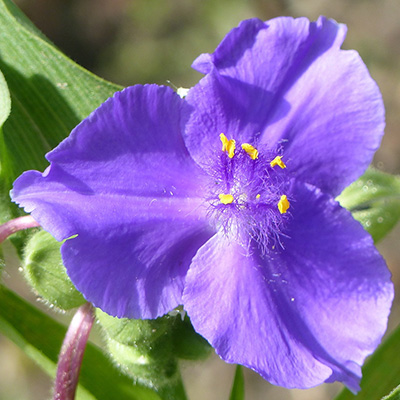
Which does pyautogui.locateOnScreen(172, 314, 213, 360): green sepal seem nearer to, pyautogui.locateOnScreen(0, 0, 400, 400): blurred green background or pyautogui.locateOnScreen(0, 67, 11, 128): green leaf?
pyautogui.locateOnScreen(0, 67, 11, 128): green leaf

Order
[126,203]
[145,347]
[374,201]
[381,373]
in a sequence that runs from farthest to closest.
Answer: [381,373]
[374,201]
[145,347]
[126,203]

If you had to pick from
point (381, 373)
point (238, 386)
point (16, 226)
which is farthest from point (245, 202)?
point (381, 373)

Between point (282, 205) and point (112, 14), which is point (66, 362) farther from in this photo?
point (112, 14)

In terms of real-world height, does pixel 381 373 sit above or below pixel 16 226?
below

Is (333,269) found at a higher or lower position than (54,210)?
lower

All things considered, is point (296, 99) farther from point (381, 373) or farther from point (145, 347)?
point (381, 373)

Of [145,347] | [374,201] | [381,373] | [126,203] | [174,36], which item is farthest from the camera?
[174,36]

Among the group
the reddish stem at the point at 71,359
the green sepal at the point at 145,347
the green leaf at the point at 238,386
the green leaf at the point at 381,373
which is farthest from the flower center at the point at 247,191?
the green leaf at the point at 381,373

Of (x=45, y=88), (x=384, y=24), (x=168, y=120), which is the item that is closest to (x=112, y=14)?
(x=384, y=24)
